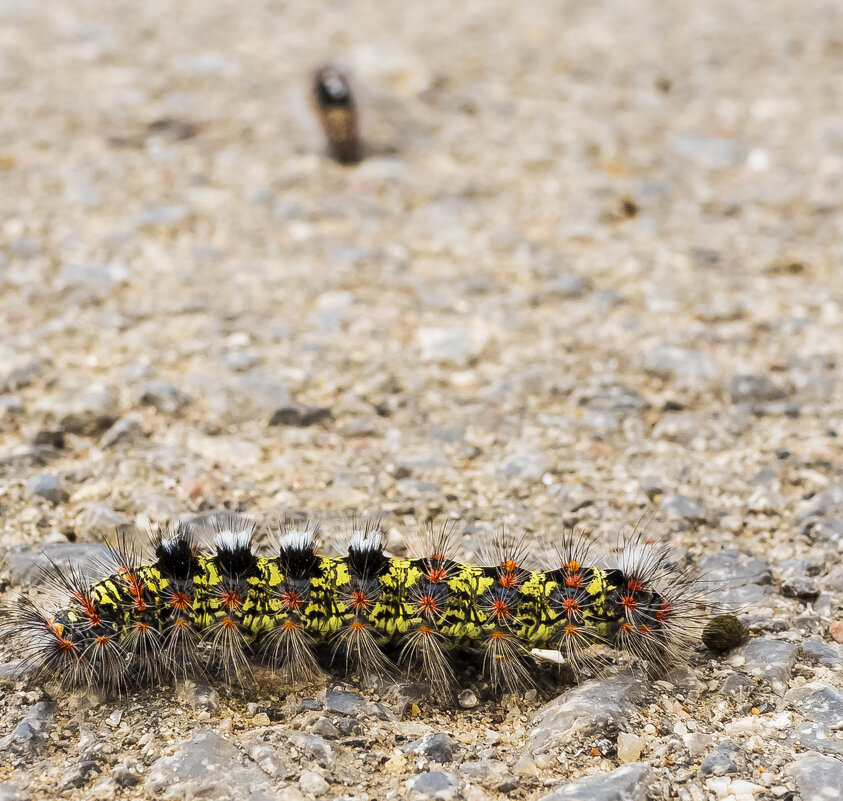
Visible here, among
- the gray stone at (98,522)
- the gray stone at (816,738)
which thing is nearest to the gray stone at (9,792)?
the gray stone at (98,522)

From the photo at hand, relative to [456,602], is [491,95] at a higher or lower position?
higher

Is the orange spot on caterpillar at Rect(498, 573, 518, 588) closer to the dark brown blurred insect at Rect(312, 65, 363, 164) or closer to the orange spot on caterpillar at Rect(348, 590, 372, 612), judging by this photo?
the orange spot on caterpillar at Rect(348, 590, 372, 612)

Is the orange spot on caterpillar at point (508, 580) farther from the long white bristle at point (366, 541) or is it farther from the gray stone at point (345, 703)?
the gray stone at point (345, 703)

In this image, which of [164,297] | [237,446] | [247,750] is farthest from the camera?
[164,297]

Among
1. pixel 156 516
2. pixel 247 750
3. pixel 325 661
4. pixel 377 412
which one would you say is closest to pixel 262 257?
pixel 377 412

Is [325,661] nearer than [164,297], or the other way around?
[325,661]

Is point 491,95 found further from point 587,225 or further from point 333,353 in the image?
point 333,353

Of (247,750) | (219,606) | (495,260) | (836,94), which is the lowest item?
(247,750)

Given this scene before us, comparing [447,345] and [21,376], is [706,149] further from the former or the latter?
[21,376]
